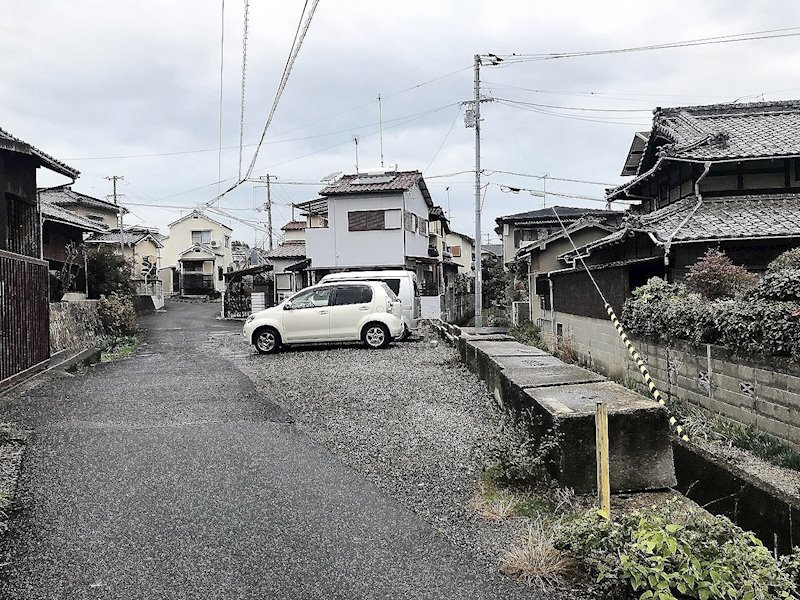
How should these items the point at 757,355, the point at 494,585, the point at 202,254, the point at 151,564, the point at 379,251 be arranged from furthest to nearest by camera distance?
1. the point at 202,254
2. the point at 379,251
3. the point at 757,355
4. the point at 151,564
5. the point at 494,585

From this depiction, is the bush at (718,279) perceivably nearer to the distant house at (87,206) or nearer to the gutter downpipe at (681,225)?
the gutter downpipe at (681,225)

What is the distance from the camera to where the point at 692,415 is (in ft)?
25.9

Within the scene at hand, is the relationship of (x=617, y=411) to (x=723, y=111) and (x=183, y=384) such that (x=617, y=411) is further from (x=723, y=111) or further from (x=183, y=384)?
(x=723, y=111)

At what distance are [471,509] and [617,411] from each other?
1.12m

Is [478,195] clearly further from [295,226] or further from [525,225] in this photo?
[295,226]

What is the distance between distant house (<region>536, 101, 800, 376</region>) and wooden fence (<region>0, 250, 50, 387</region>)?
9.60m

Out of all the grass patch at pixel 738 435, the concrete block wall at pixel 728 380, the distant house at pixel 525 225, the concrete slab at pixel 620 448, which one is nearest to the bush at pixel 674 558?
the concrete slab at pixel 620 448

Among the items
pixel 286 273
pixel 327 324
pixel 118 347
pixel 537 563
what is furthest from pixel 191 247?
pixel 537 563

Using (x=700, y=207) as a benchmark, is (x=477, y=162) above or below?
above

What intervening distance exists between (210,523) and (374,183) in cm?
2589

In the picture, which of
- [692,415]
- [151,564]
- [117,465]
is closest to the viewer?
[151,564]

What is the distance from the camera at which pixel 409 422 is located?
6.49 metres

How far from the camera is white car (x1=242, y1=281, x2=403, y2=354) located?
13805 mm

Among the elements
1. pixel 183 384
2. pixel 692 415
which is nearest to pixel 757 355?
pixel 692 415
